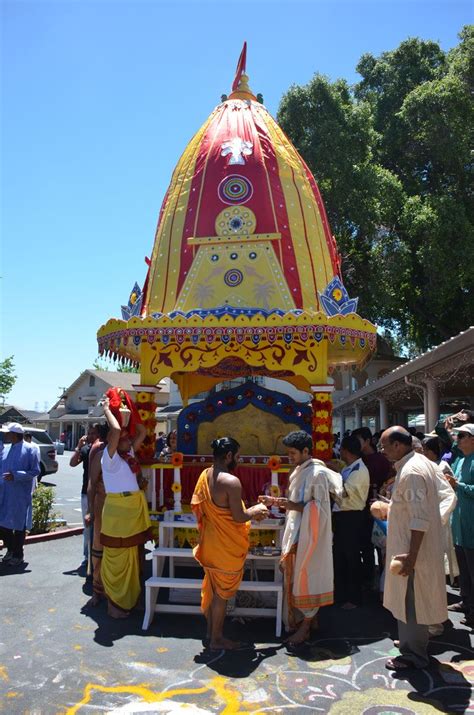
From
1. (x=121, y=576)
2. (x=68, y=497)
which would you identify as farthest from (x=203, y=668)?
(x=68, y=497)

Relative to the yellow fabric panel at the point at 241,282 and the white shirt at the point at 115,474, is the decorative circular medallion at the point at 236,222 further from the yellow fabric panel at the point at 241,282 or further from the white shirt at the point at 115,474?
the white shirt at the point at 115,474

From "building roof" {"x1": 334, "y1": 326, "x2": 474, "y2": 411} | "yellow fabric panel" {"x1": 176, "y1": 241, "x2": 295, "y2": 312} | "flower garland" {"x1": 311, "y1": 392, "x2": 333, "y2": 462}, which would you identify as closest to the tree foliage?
"building roof" {"x1": 334, "y1": 326, "x2": 474, "y2": 411}

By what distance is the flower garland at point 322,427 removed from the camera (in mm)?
6680

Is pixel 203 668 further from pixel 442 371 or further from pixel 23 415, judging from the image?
pixel 23 415

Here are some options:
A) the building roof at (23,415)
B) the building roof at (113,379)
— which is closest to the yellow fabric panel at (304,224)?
the building roof at (23,415)

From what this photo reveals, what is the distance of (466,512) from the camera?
5246mm

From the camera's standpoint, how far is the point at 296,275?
295 inches

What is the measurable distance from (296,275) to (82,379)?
1752 inches

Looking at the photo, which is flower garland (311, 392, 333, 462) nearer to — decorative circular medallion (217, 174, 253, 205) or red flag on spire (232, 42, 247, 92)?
decorative circular medallion (217, 174, 253, 205)

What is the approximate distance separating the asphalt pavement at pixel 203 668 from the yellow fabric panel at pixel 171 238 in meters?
3.81

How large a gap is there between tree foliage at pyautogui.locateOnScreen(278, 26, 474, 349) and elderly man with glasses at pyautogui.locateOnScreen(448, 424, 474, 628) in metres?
14.6

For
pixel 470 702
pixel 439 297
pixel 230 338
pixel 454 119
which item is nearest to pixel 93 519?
pixel 230 338

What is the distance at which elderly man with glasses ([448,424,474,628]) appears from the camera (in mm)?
5191

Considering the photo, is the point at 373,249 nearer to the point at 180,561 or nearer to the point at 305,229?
the point at 305,229
